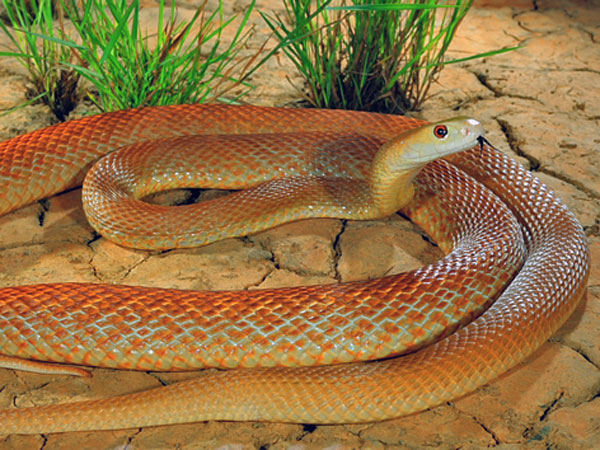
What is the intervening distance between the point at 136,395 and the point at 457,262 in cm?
157

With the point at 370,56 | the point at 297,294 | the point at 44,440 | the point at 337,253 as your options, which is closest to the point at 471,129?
the point at 337,253

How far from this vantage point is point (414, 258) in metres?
4.07

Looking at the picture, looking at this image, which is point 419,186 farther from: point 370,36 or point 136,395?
point 136,395

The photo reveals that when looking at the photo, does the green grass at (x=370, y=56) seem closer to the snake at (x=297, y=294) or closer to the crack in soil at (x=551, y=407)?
the snake at (x=297, y=294)

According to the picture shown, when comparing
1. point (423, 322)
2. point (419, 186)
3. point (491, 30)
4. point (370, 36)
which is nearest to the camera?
point (423, 322)

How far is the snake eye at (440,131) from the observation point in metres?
3.58

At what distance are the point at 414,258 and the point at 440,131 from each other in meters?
0.80

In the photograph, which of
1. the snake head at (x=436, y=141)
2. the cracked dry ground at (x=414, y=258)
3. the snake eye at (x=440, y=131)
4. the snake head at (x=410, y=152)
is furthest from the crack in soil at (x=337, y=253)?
the snake eye at (x=440, y=131)

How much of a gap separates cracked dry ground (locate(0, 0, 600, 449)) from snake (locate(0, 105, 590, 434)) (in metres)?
0.08

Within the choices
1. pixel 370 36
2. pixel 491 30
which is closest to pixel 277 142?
pixel 370 36

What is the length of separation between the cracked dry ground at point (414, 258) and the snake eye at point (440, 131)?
30.4 inches

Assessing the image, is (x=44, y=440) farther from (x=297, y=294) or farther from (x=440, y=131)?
(x=440, y=131)

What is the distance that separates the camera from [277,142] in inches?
181

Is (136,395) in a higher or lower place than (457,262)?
lower
